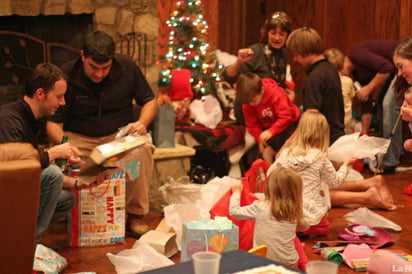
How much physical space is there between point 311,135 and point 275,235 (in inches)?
33.1

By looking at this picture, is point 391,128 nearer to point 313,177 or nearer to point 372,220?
point 372,220

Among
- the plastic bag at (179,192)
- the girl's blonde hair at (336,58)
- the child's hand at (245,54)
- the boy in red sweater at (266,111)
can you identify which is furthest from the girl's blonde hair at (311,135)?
the girl's blonde hair at (336,58)

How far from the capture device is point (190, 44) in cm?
601

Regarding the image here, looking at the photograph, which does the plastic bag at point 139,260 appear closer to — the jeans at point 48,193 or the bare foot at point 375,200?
the jeans at point 48,193

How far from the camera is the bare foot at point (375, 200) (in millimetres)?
4645

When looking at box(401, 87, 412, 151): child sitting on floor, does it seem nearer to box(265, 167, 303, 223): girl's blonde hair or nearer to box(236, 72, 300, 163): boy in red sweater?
box(265, 167, 303, 223): girl's blonde hair

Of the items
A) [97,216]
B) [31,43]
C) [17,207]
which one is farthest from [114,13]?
[17,207]

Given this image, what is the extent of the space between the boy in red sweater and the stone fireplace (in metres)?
0.83

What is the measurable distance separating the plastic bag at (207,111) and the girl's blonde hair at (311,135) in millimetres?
1899

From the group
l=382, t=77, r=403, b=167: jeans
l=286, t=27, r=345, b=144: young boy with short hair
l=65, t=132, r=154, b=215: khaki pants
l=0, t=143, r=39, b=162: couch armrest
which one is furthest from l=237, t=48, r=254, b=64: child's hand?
l=0, t=143, r=39, b=162: couch armrest

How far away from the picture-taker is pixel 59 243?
4055mm

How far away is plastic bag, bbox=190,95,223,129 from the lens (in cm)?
586

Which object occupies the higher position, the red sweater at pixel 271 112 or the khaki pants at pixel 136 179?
the red sweater at pixel 271 112

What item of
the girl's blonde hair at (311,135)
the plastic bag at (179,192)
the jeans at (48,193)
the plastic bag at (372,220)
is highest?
the girl's blonde hair at (311,135)
